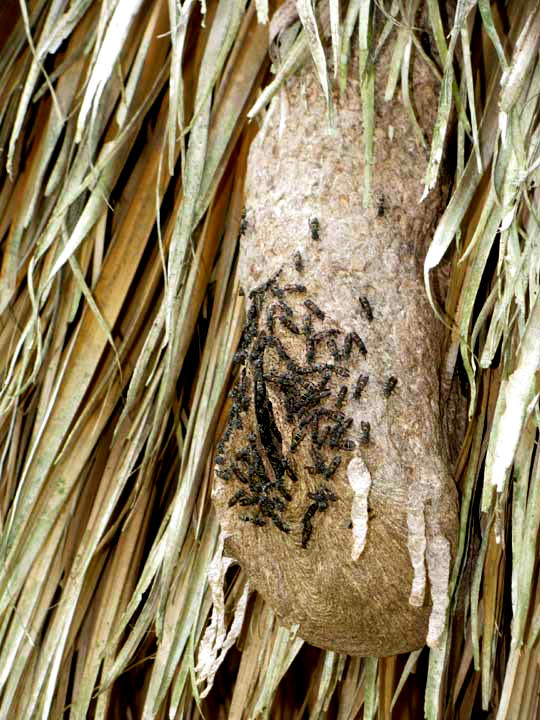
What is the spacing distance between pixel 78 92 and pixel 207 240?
13.4 inches

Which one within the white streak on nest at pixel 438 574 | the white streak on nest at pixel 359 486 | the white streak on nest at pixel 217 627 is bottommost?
the white streak on nest at pixel 217 627

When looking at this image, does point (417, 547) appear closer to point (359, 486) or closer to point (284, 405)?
point (359, 486)

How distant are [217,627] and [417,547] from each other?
347 mm

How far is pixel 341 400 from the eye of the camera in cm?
146

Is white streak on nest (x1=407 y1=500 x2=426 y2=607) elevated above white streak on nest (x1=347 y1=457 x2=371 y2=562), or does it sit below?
below

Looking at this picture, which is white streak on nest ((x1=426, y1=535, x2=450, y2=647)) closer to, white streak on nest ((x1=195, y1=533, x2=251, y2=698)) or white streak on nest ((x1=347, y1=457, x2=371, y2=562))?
white streak on nest ((x1=347, y1=457, x2=371, y2=562))

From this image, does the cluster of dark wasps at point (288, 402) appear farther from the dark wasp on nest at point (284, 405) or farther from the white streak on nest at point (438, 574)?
the white streak on nest at point (438, 574)

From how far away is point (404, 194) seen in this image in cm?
156

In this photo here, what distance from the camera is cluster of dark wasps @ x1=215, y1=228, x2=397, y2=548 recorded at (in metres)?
1.46

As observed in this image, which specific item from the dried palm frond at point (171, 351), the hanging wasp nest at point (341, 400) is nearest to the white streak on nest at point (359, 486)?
the hanging wasp nest at point (341, 400)

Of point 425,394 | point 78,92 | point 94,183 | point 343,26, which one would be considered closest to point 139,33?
point 78,92

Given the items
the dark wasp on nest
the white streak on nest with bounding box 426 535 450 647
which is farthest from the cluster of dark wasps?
the white streak on nest with bounding box 426 535 450 647

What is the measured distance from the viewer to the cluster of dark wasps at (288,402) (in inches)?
57.6

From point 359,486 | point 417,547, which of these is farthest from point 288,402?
point 417,547
